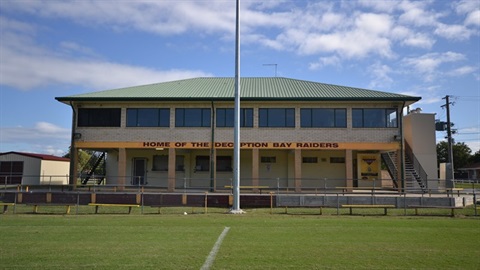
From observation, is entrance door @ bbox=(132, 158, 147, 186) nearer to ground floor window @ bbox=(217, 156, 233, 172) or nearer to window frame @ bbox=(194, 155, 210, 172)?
window frame @ bbox=(194, 155, 210, 172)

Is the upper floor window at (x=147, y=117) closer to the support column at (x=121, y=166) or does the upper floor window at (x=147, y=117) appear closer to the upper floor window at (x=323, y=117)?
the support column at (x=121, y=166)

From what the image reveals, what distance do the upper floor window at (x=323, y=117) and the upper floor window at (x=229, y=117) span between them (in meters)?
3.68

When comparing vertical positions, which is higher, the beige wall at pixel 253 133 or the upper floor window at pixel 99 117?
the upper floor window at pixel 99 117

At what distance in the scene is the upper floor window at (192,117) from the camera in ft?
96.9

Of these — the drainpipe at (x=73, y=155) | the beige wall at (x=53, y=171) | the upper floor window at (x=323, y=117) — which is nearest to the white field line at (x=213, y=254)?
the upper floor window at (x=323, y=117)

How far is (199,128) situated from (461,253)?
21.5 meters

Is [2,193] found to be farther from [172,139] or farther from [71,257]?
[71,257]

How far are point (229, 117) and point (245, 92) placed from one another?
2.41 meters

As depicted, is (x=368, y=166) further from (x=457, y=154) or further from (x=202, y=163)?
(x=457, y=154)

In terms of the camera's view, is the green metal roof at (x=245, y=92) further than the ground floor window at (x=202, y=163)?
No

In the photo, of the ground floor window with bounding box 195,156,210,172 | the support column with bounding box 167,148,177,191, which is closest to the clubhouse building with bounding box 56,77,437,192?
the support column with bounding box 167,148,177,191

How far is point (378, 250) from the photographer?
10047mm

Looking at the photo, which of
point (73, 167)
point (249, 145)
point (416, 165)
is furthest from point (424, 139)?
point (73, 167)

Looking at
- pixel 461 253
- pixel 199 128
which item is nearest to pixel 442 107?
pixel 199 128
